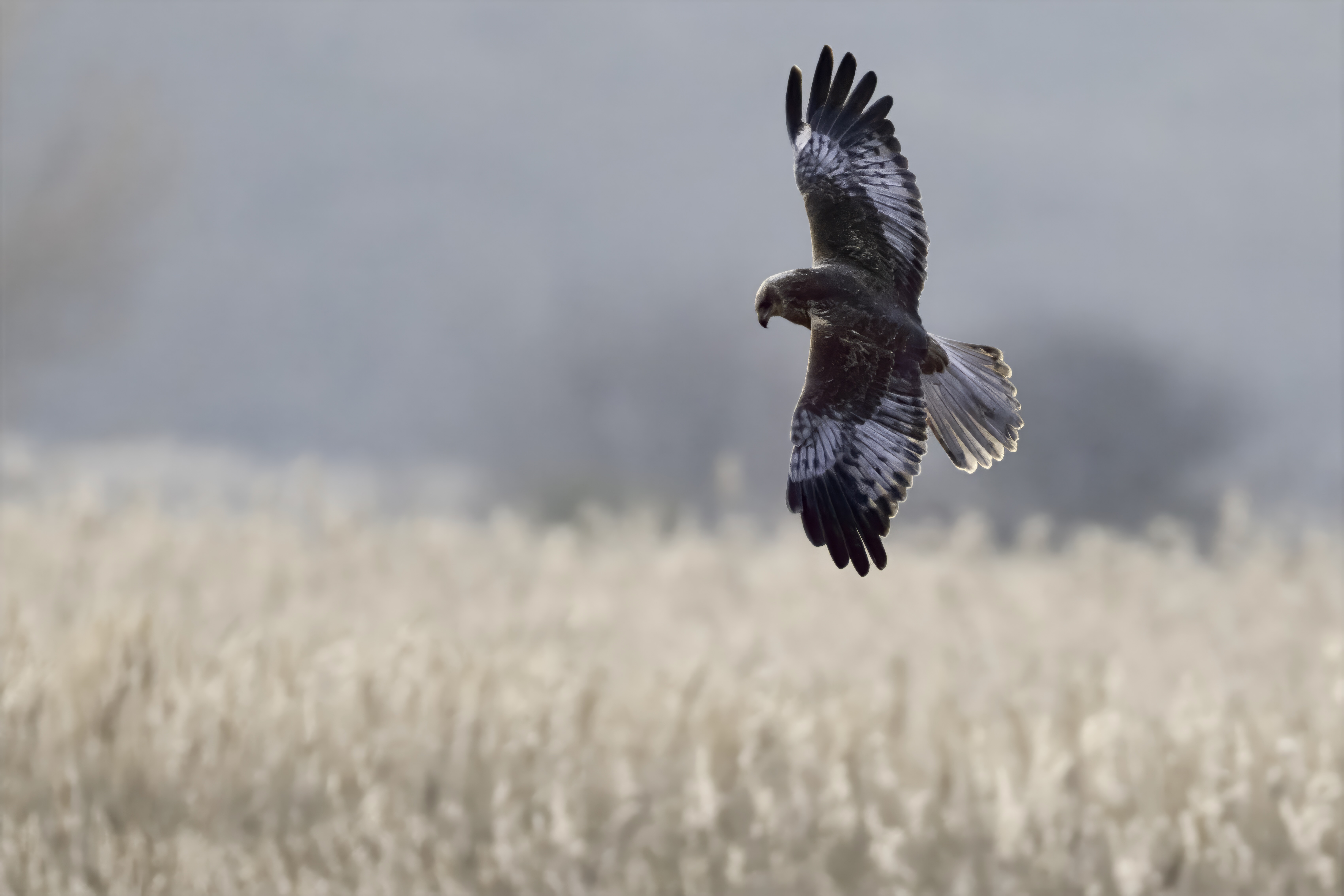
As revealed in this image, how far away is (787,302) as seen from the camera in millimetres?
544

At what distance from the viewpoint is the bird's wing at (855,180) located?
617 mm

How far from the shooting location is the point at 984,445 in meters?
0.61

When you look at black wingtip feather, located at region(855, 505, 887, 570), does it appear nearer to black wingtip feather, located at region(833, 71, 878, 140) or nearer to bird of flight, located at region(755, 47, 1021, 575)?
bird of flight, located at region(755, 47, 1021, 575)


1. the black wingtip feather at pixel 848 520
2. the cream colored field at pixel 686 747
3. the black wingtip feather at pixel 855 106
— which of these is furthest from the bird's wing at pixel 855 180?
the cream colored field at pixel 686 747

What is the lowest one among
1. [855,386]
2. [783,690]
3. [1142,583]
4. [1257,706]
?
[855,386]

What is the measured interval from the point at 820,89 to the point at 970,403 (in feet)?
0.82

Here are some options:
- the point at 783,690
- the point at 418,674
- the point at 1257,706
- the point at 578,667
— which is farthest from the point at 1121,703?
the point at 418,674

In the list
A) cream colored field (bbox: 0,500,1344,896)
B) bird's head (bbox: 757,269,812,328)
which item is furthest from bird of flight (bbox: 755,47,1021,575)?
cream colored field (bbox: 0,500,1344,896)

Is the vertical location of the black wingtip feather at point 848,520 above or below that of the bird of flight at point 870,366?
below

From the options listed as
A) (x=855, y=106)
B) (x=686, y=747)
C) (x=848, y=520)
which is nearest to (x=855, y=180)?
(x=855, y=106)

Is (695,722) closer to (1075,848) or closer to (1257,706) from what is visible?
(1075,848)

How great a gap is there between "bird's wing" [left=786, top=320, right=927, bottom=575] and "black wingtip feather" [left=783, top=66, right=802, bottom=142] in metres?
0.23

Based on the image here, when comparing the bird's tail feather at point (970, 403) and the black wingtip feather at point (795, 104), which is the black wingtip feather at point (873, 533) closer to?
the bird's tail feather at point (970, 403)

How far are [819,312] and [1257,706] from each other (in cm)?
619
